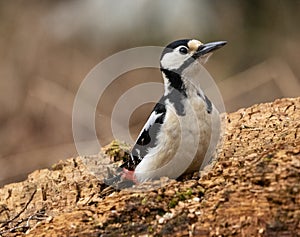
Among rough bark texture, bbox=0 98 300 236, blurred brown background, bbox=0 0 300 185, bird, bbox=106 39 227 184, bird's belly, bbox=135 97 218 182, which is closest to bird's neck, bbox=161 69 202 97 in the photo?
bird, bbox=106 39 227 184

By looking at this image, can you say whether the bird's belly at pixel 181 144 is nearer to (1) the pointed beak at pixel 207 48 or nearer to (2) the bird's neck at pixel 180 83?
(2) the bird's neck at pixel 180 83

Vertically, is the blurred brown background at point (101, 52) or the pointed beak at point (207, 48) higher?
the blurred brown background at point (101, 52)

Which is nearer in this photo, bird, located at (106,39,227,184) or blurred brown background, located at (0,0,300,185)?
bird, located at (106,39,227,184)

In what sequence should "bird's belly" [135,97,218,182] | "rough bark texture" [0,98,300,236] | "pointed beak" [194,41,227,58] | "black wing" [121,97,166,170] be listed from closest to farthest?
"rough bark texture" [0,98,300,236] → "bird's belly" [135,97,218,182] → "black wing" [121,97,166,170] → "pointed beak" [194,41,227,58]

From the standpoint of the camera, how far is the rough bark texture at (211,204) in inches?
134

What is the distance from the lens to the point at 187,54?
4.48 metres

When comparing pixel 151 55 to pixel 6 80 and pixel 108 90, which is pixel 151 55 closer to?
pixel 108 90

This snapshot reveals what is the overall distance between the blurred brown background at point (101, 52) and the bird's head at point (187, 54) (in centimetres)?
315

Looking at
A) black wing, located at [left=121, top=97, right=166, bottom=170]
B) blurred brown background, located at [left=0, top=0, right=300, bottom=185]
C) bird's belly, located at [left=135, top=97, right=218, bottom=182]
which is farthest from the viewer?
blurred brown background, located at [left=0, top=0, right=300, bottom=185]

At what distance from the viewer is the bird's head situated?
14.6 ft

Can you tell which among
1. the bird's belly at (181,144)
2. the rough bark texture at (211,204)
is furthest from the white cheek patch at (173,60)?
the rough bark texture at (211,204)

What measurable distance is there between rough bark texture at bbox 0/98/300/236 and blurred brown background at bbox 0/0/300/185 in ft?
10.6

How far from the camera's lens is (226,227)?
3.43m

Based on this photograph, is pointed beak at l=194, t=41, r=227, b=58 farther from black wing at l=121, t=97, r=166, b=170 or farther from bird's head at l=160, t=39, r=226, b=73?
black wing at l=121, t=97, r=166, b=170
